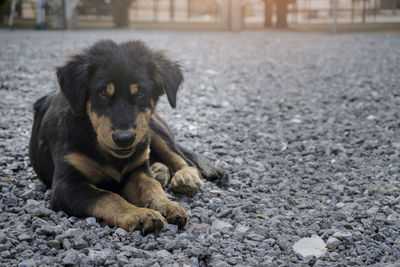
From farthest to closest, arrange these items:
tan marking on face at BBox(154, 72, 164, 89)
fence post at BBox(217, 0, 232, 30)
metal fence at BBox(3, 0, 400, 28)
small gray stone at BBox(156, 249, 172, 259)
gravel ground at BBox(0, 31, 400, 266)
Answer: metal fence at BBox(3, 0, 400, 28), fence post at BBox(217, 0, 232, 30), tan marking on face at BBox(154, 72, 164, 89), gravel ground at BBox(0, 31, 400, 266), small gray stone at BBox(156, 249, 172, 259)

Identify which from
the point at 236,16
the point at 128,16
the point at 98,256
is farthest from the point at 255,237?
the point at 128,16

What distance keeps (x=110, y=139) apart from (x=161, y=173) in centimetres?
104

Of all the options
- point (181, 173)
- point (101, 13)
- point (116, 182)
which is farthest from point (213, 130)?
point (101, 13)

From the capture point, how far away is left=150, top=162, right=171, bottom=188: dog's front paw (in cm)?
427

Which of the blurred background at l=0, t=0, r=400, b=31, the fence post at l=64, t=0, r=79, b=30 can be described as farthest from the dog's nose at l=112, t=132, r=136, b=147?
the fence post at l=64, t=0, r=79, b=30

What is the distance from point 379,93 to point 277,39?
7999 mm

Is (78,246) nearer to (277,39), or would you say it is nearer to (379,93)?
(379,93)

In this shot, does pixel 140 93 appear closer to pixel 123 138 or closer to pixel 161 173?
pixel 123 138

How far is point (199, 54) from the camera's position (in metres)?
12.7

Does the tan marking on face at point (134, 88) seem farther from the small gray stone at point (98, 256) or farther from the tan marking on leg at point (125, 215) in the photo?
the small gray stone at point (98, 256)

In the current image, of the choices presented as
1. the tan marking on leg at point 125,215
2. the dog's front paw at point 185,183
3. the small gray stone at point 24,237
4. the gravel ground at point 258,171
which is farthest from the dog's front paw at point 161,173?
the small gray stone at point 24,237

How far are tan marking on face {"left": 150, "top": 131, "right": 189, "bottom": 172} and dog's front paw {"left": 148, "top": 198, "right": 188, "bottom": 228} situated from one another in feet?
3.20

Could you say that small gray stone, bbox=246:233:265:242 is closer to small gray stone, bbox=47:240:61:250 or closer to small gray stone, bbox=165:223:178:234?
small gray stone, bbox=165:223:178:234

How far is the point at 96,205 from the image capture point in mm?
3387
